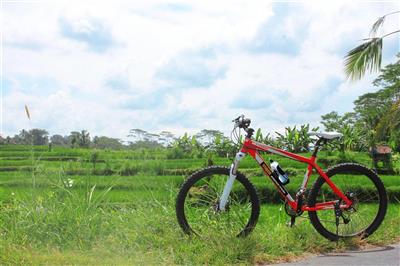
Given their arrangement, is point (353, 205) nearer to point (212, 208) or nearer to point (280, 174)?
point (280, 174)

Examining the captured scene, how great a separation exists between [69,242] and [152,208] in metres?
1.05

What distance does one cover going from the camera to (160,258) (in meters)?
4.70

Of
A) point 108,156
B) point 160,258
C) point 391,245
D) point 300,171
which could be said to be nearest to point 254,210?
point 160,258

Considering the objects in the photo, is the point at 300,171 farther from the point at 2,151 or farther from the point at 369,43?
the point at 2,151

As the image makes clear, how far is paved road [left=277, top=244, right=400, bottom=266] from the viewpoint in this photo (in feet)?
15.9

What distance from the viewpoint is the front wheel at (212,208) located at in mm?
5207

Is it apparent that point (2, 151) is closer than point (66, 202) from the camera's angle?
No

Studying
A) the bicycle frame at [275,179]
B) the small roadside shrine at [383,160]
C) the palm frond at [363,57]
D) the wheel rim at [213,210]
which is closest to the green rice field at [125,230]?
the wheel rim at [213,210]

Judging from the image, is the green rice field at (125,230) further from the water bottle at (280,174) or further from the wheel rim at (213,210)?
the water bottle at (280,174)

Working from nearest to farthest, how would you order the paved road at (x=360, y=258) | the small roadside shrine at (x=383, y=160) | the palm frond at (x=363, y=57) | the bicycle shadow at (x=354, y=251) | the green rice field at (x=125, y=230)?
1. the green rice field at (x=125, y=230)
2. the paved road at (x=360, y=258)
3. the bicycle shadow at (x=354, y=251)
4. the palm frond at (x=363, y=57)
5. the small roadside shrine at (x=383, y=160)

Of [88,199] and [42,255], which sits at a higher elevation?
[88,199]

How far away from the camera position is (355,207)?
564cm

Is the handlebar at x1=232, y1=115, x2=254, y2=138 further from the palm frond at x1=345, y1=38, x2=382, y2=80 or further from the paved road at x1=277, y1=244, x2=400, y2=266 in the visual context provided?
the palm frond at x1=345, y1=38, x2=382, y2=80

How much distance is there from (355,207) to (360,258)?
0.75 m
